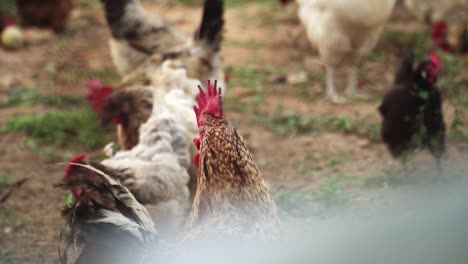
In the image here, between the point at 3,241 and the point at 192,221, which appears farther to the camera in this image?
the point at 3,241

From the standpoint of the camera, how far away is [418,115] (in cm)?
433

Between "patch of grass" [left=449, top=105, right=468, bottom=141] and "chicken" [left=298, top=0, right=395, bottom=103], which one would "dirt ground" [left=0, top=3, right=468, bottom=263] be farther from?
"chicken" [left=298, top=0, right=395, bottom=103]

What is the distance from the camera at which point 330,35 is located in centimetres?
596

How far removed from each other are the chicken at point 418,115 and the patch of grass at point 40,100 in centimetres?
349

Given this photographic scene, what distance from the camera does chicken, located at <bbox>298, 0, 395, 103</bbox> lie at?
571cm

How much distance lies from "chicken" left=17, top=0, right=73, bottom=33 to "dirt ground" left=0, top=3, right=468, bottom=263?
0.76 feet

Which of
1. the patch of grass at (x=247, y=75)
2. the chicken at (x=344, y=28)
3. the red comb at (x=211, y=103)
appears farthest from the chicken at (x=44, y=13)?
the red comb at (x=211, y=103)

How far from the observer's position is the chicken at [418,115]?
4.32m

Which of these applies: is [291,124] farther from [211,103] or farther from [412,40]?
[412,40]

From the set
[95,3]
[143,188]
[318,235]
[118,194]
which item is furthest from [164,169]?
[95,3]

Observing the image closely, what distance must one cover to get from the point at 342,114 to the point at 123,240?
3.95m

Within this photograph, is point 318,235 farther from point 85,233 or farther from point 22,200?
point 22,200

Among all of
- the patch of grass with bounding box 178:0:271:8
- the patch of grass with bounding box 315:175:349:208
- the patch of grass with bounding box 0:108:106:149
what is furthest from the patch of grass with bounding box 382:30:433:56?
the patch of grass with bounding box 0:108:106:149

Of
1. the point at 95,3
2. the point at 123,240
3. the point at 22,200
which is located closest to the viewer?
the point at 123,240
